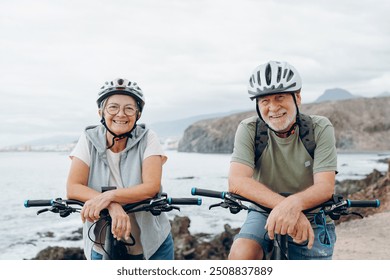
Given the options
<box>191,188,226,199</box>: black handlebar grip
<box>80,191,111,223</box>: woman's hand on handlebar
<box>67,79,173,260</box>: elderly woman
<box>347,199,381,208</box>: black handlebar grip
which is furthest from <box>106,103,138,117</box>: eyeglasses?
<box>347,199,381,208</box>: black handlebar grip

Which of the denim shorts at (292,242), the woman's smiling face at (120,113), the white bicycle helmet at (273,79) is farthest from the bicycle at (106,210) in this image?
the white bicycle helmet at (273,79)

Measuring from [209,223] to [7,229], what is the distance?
16.1ft

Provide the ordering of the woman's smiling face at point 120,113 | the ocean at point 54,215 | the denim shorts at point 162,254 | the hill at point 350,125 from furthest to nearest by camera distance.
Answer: the hill at point 350,125 → the ocean at point 54,215 → the denim shorts at point 162,254 → the woman's smiling face at point 120,113

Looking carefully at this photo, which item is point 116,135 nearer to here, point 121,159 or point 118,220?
point 121,159

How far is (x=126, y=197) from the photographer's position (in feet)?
8.78

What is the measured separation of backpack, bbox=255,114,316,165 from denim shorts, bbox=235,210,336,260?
36cm

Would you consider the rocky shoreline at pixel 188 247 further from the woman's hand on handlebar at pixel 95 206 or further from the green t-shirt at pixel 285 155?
the green t-shirt at pixel 285 155

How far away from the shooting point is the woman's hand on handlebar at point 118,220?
2605mm

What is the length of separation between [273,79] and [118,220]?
1162mm

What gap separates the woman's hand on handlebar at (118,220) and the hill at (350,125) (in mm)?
60726

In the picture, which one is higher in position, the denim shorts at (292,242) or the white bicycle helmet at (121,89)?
the white bicycle helmet at (121,89)

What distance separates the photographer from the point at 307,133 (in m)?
2.68
